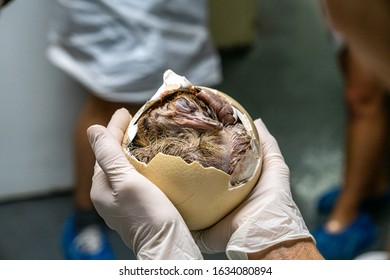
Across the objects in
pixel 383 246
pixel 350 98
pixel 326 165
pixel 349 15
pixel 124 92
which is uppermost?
pixel 349 15

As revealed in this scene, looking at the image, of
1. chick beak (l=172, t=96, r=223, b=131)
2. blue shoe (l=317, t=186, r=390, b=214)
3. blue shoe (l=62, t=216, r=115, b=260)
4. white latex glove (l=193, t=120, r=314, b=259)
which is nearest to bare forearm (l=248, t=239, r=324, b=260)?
white latex glove (l=193, t=120, r=314, b=259)

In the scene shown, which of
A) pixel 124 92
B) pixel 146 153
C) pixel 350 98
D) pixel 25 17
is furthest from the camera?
pixel 350 98

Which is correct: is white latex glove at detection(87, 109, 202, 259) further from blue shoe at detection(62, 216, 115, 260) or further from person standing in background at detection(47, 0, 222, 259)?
blue shoe at detection(62, 216, 115, 260)

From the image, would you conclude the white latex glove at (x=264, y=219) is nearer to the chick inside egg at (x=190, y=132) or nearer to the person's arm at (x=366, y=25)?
the chick inside egg at (x=190, y=132)

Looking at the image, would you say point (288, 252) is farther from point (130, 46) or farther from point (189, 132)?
point (130, 46)
